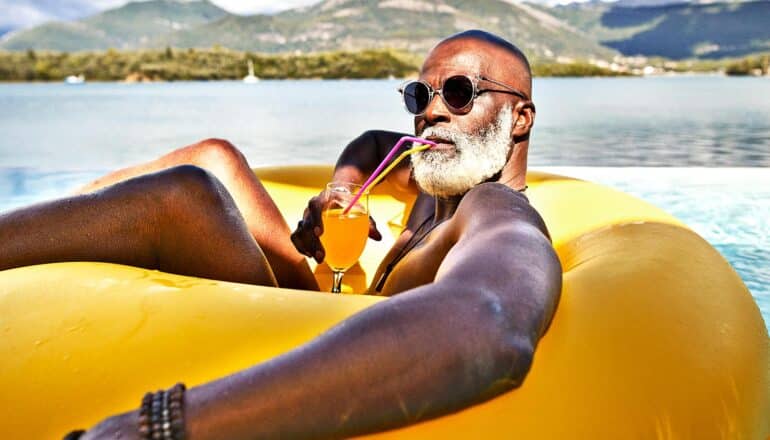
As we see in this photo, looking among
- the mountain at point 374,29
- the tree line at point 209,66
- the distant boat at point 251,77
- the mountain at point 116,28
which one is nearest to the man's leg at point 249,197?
the tree line at point 209,66

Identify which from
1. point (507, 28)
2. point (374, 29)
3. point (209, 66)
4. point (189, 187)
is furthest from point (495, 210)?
point (507, 28)

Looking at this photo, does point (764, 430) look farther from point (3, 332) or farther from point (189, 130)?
point (189, 130)

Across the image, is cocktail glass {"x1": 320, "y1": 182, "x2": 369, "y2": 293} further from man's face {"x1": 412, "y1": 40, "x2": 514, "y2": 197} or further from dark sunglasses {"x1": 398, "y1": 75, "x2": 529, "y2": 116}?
dark sunglasses {"x1": 398, "y1": 75, "x2": 529, "y2": 116}

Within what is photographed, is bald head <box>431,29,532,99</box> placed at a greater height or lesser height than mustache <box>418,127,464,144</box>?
greater

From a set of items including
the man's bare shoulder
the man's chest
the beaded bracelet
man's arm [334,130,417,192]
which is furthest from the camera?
man's arm [334,130,417,192]

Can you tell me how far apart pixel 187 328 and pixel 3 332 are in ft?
0.96

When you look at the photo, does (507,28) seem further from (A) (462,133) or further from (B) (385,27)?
(A) (462,133)

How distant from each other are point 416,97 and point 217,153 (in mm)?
560

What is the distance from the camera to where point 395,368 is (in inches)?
35.2

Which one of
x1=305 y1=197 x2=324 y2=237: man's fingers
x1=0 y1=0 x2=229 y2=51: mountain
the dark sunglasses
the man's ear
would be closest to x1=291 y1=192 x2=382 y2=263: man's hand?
x1=305 y1=197 x2=324 y2=237: man's fingers

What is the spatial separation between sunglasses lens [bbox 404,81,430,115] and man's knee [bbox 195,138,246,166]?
1.55 ft

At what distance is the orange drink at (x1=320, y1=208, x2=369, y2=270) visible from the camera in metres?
1.75

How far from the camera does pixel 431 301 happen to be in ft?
3.10


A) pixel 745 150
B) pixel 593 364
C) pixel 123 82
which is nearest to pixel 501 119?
pixel 593 364
